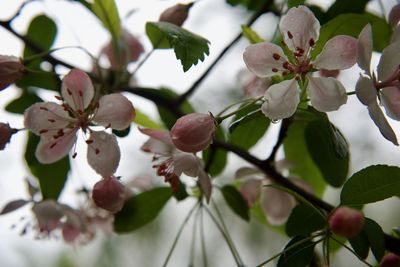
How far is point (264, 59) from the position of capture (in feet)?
2.82

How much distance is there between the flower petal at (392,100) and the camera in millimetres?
831

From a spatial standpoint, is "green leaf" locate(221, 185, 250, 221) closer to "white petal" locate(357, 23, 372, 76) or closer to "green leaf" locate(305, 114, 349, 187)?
A: "green leaf" locate(305, 114, 349, 187)

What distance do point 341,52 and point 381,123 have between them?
0.10 meters

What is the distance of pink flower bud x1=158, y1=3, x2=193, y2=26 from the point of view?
3.53 feet

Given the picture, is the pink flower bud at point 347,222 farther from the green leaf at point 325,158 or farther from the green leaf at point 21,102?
the green leaf at point 21,102

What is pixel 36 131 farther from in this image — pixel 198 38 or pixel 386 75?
pixel 386 75

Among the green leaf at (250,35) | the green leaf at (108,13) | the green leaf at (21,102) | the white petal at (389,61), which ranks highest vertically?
the green leaf at (108,13)

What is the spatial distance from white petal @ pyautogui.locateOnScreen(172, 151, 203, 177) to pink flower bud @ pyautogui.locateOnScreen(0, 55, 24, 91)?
9.9 inches

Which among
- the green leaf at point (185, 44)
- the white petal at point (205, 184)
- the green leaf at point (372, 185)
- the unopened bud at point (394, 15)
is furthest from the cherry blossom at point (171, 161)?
the unopened bud at point (394, 15)

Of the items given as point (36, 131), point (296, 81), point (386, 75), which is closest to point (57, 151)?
point (36, 131)

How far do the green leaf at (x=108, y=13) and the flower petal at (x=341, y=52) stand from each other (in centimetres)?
53

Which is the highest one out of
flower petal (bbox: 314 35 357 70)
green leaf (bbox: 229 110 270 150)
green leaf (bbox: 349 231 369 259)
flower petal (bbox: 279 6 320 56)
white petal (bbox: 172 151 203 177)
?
flower petal (bbox: 279 6 320 56)

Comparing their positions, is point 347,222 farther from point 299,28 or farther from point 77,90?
point 77,90

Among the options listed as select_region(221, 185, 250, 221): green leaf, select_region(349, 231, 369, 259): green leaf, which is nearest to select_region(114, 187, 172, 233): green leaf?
select_region(221, 185, 250, 221): green leaf
